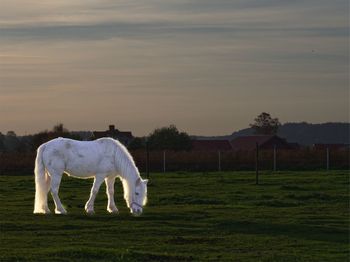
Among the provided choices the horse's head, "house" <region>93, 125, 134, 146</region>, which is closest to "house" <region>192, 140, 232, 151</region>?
"house" <region>93, 125, 134, 146</region>

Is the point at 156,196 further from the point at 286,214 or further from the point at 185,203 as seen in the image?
the point at 286,214

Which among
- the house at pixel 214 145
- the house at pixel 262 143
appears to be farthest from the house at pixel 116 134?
the house at pixel 262 143

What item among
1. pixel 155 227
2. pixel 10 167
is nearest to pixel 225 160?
pixel 10 167

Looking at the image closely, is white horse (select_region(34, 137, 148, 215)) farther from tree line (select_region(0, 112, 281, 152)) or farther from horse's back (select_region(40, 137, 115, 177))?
tree line (select_region(0, 112, 281, 152))

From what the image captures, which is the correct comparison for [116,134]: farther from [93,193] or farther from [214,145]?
[93,193]

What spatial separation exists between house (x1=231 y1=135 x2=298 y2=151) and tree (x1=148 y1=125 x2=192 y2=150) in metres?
16.1

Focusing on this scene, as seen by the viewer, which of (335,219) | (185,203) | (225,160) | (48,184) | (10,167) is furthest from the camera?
(225,160)

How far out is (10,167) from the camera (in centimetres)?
4497

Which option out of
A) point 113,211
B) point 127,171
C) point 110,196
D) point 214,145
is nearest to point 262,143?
point 214,145

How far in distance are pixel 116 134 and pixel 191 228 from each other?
61187 millimetres

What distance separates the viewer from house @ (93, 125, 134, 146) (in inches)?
2714

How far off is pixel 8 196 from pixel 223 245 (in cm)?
1323

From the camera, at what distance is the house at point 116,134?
68938 mm

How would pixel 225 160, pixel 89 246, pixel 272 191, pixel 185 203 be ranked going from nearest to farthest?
pixel 89 246 < pixel 185 203 < pixel 272 191 < pixel 225 160
